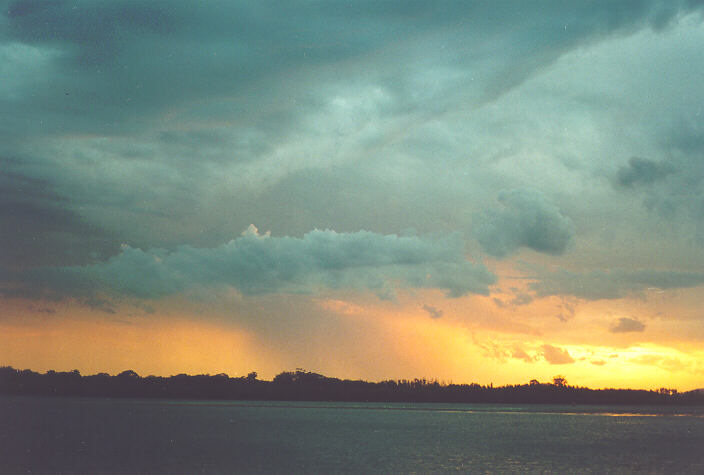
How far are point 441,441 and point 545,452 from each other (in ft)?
76.8

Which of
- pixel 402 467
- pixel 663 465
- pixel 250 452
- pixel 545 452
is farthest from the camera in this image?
pixel 545 452

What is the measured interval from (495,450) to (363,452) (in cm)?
2264

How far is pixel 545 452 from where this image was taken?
10344 cm

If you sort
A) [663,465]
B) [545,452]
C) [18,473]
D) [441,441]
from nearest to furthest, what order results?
[18,473], [663,465], [545,452], [441,441]

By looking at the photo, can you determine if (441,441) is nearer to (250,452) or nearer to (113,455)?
(250,452)

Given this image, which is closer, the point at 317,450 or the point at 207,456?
the point at 207,456

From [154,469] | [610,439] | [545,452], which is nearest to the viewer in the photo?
[154,469]

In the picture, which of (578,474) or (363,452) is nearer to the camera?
(578,474)

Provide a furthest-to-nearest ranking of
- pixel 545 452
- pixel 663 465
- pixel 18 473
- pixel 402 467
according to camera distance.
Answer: pixel 545 452
pixel 663 465
pixel 402 467
pixel 18 473

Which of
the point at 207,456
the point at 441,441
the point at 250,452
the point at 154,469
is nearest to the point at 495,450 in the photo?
the point at 441,441

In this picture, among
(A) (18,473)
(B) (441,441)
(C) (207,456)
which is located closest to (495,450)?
(B) (441,441)

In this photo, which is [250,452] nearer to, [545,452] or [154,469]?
[154,469]

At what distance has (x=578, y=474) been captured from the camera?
247 feet

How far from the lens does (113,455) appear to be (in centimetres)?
8762
